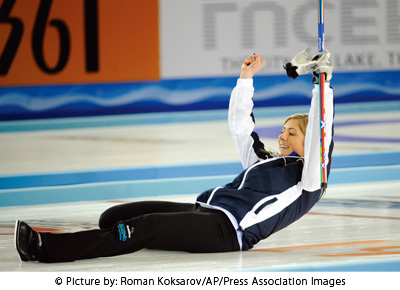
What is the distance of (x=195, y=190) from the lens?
16.1 feet

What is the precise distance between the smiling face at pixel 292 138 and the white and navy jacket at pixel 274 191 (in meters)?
0.03

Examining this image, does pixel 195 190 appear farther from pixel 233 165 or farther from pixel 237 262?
pixel 237 262

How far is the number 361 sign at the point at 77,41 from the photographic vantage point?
28.9 feet


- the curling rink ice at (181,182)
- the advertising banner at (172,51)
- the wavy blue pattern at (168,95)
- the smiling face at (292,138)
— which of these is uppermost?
the advertising banner at (172,51)

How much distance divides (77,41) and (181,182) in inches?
176

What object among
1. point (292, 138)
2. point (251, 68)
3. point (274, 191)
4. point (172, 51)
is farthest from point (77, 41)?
point (274, 191)

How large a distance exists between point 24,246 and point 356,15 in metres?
7.64

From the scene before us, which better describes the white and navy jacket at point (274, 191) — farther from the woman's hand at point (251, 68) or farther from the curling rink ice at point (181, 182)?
the woman's hand at point (251, 68)

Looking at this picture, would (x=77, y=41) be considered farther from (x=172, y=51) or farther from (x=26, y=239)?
(x=26, y=239)

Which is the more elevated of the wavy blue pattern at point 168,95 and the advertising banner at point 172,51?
the advertising banner at point 172,51

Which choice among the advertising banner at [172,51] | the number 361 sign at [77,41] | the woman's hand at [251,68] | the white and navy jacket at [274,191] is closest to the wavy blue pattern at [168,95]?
the advertising banner at [172,51]

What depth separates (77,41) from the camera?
8.99 meters

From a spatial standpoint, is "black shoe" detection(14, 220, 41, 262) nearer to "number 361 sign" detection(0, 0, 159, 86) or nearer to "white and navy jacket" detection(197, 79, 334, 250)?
"white and navy jacket" detection(197, 79, 334, 250)
